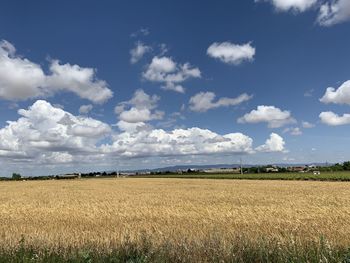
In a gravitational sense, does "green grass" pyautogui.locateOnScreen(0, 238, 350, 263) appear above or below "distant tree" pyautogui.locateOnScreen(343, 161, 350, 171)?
below

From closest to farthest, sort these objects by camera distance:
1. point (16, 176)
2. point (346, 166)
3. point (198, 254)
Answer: point (198, 254), point (346, 166), point (16, 176)

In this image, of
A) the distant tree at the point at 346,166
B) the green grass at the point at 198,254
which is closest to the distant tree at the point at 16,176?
the distant tree at the point at 346,166

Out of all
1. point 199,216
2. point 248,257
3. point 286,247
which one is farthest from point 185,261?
point 199,216

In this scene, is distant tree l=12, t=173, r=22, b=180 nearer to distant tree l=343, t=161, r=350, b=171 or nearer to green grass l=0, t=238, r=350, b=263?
distant tree l=343, t=161, r=350, b=171

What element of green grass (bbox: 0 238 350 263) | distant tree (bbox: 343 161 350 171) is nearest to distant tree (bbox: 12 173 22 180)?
distant tree (bbox: 343 161 350 171)

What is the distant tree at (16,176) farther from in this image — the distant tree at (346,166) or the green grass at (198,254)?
the green grass at (198,254)

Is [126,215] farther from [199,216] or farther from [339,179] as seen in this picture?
[339,179]

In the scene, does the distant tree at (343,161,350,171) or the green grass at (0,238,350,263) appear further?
the distant tree at (343,161,350,171)

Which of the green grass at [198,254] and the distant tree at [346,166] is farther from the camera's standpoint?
the distant tree at [346,166]

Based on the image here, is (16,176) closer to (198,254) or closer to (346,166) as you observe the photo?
(346,166)

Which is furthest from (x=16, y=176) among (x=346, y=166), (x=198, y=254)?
(x=198, y=254)

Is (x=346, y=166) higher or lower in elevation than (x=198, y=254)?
higher

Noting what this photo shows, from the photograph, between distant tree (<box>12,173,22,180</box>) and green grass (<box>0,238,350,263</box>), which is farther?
distant tree (<box>12,173,22,180</box>)

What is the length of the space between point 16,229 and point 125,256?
29.4ft
